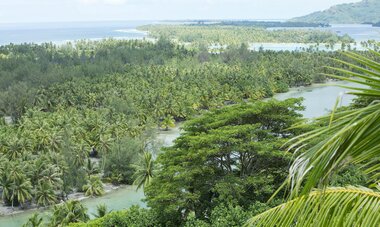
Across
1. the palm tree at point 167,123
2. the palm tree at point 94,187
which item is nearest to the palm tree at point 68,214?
the palm tree at point 94,187

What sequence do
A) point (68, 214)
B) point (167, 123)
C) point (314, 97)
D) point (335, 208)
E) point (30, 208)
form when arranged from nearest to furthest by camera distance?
point (335, 208) → point (68, 214) → point (30, 208) → point (167, 123) → point (314, 97)

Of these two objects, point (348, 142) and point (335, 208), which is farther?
point (335, 208)

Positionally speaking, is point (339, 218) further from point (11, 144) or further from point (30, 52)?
point (30, 52)

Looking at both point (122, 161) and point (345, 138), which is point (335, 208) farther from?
point (122, 161)

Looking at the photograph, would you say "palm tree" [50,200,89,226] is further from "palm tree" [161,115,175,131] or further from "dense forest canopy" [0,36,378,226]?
"palm tree" [161,115,175,131]

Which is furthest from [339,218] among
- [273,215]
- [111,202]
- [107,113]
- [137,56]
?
[137,56]

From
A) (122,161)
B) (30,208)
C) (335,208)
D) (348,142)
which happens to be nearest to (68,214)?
(30,208)

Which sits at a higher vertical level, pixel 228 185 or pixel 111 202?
pixel 228 185

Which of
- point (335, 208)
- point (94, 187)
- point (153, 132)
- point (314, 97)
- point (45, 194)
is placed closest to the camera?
point (335, 208)
